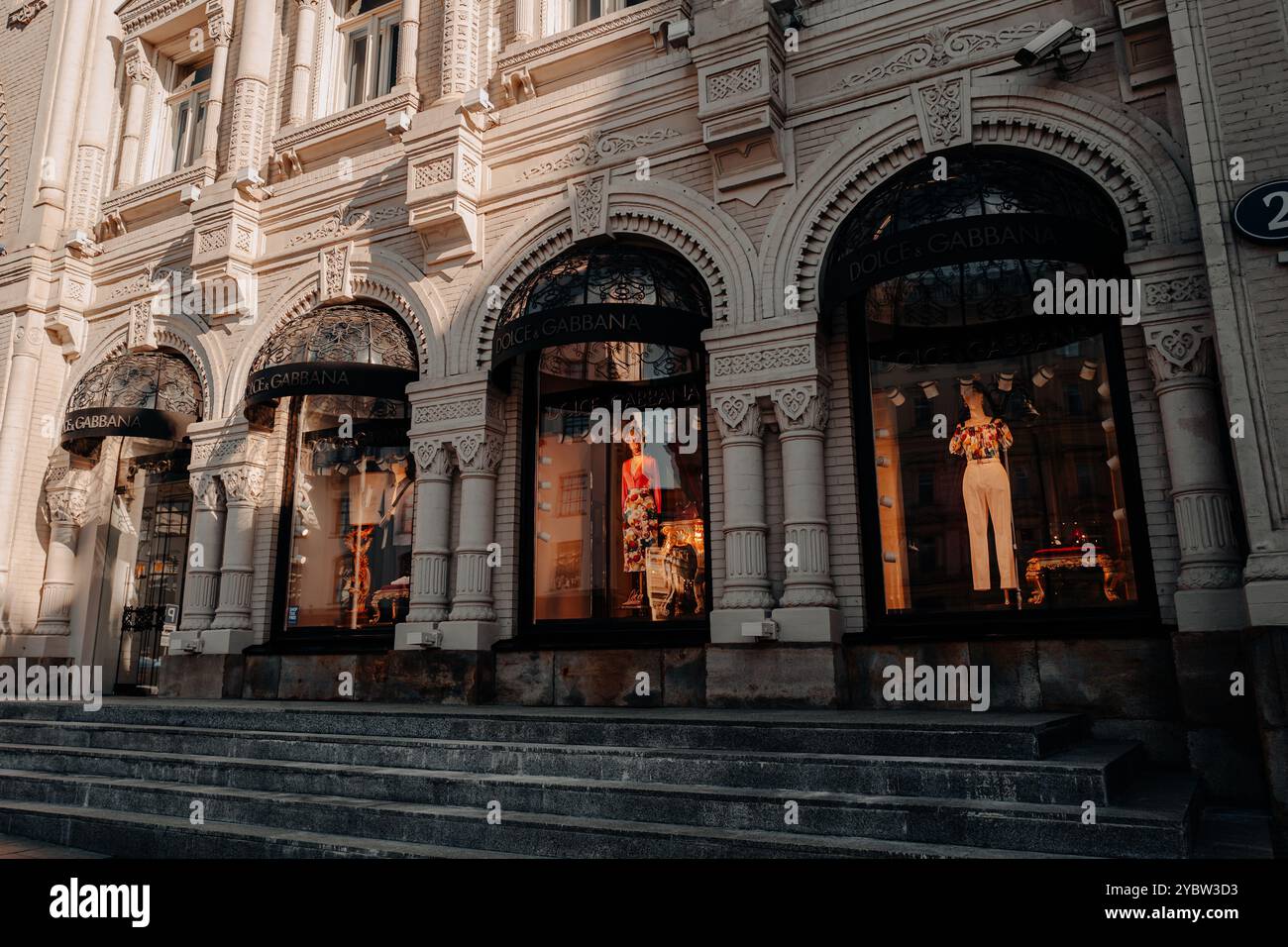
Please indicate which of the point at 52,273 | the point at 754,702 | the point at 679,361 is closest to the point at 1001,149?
the point at 679,361

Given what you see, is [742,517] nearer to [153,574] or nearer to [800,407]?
[800,407]

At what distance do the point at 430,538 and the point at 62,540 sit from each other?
8048mm

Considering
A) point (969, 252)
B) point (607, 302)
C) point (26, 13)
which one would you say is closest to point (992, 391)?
point (969, 252)

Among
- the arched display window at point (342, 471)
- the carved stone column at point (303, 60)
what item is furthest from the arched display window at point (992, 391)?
the carved stone column at point (303, 60)

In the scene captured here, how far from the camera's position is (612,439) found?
11.6 metres

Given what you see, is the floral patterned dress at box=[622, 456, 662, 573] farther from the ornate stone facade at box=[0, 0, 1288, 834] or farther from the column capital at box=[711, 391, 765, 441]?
the column capital at box=[711, 391, 765, 441]

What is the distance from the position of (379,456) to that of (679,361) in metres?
4.84

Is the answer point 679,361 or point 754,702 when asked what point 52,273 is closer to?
point 679,361

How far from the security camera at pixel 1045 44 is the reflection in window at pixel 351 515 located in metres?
8.94

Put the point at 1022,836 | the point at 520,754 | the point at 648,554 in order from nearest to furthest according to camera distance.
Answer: the point at 1022,836
the point at 520,754
the point at 648,554

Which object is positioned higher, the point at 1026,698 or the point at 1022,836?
the point at 1026,698

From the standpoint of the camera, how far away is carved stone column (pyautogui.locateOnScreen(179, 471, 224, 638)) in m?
13.3

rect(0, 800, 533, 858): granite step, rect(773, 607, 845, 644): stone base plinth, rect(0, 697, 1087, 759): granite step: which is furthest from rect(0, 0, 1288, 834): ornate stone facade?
rect(0, 800, 533, 858): granite step
